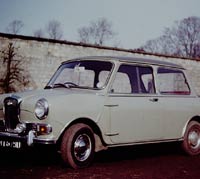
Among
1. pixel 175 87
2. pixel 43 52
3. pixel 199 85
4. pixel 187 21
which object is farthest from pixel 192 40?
pixel 175 87

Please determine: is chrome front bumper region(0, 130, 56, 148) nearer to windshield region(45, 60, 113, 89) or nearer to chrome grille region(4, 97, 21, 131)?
chrome grille region(4, 97, 21, 131)

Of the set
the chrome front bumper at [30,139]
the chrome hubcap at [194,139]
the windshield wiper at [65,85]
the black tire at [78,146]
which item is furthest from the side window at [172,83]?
the chrome front bumper at [30,139]

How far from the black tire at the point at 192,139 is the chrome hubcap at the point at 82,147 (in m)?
2.17

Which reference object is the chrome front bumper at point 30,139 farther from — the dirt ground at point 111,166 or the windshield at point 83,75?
the windshield at point 83,75

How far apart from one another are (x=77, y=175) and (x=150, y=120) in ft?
5.86

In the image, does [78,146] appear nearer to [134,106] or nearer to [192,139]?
[134,106]

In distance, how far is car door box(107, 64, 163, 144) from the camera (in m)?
5.63

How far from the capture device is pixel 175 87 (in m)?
7.02

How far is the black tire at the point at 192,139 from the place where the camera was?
6785 mm

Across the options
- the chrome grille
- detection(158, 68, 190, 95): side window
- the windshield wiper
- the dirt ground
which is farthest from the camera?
detection(158, 68, 190, 95): side window

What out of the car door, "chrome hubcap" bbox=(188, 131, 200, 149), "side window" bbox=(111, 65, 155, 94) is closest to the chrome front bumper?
the car door

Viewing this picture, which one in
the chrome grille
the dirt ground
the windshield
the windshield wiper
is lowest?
the dirt ground

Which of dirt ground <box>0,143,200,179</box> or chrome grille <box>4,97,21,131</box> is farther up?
chrome grille <box>4,97,21,131</box>

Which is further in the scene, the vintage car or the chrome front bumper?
the vintage car
